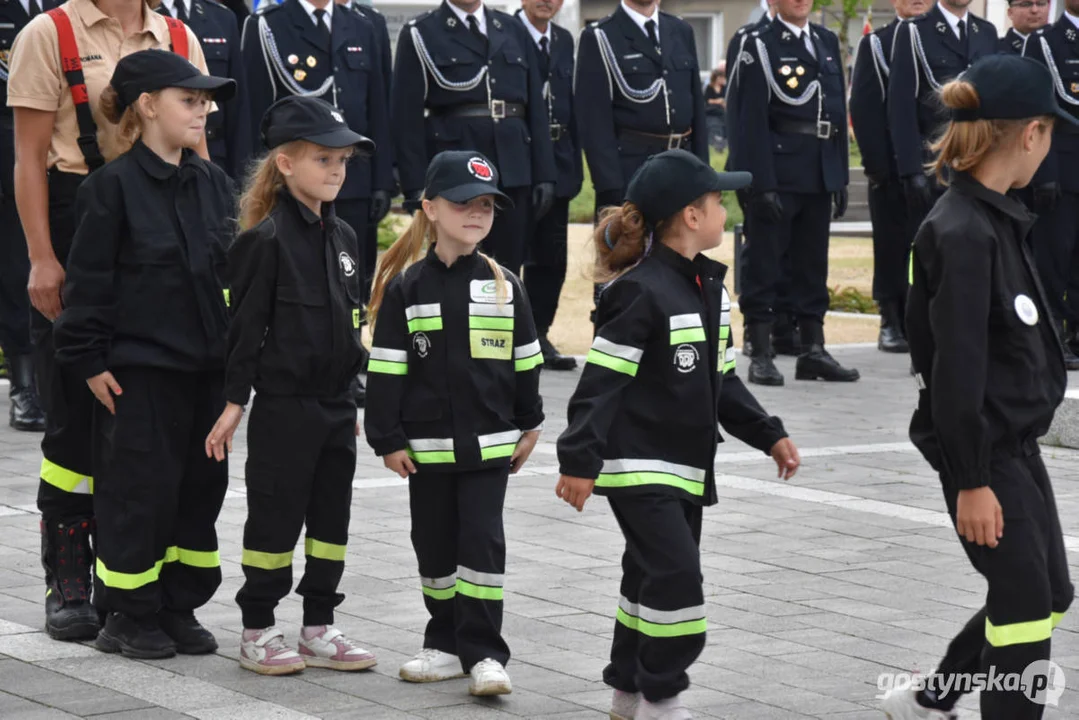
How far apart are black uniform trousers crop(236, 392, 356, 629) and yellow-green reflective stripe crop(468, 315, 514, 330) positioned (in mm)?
466

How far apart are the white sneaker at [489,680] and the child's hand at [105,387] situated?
1324mm

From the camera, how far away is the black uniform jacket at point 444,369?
207 inches

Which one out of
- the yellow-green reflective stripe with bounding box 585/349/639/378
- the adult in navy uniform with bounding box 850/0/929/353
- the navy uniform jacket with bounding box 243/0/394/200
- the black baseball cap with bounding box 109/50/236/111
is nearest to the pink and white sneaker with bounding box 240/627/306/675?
the yellow-green reflective stripe with bounding box 585/349/639/378

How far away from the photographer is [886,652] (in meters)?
5.56

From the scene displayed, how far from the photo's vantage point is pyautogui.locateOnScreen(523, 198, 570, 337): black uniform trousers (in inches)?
471

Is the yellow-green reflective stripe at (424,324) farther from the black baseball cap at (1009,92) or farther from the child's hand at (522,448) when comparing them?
the black baseball cap at (1009,92)

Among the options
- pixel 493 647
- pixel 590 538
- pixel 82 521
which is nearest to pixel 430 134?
pixel 590 538

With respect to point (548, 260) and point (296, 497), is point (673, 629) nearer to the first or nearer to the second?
point (296, 497)

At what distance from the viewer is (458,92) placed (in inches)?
427

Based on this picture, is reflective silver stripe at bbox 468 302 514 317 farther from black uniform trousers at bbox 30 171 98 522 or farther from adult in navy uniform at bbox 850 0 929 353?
adult in navy uniform at bbox 850 0 929 353

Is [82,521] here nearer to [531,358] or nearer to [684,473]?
[531,358]

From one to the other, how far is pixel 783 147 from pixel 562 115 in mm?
1476

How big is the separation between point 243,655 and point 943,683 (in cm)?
196

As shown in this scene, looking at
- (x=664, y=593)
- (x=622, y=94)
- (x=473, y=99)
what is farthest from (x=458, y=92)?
(x=664, y=593)
